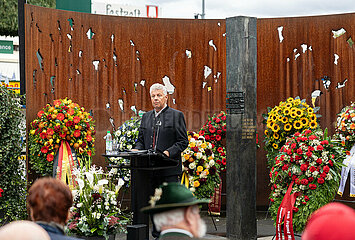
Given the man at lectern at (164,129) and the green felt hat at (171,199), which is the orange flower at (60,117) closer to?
the man at lectern at (164,129)

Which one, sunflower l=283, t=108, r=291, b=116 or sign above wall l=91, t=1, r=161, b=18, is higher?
sign above wall l=91, t=1, r=161, b=18

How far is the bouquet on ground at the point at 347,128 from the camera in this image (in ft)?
19.0

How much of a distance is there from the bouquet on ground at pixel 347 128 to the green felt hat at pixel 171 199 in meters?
4.38

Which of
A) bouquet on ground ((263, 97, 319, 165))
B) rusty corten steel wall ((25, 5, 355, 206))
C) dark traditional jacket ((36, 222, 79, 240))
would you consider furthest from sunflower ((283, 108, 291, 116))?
dark traditional jacket ((36, 222, 79, 240))

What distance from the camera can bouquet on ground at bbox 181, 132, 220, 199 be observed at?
6.42m

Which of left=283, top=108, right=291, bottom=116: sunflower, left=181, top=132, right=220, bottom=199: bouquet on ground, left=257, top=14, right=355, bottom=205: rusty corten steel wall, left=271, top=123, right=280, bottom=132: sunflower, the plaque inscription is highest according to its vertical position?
left=257, top=14, right=355, bottom=205: rusty corten steel wall

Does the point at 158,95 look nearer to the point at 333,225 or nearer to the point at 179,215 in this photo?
the point at 179,215

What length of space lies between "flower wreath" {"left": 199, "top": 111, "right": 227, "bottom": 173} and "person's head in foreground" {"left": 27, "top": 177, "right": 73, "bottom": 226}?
5.10 meters

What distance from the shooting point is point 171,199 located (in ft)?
6.02

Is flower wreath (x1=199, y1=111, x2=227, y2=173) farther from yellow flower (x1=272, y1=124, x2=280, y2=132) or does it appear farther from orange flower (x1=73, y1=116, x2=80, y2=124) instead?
orange flower (x1=73, y1=116, x2=80, y2=124)

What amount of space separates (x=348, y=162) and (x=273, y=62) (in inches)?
94.5

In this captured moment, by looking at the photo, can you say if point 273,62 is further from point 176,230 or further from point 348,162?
point 176,230

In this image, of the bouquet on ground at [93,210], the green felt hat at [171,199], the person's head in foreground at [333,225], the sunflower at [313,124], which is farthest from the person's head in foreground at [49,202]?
the sunflower at [313,124]

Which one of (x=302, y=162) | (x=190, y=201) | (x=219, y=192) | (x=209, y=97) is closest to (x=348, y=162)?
(x=302, y=162)
